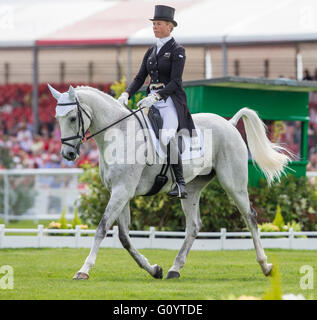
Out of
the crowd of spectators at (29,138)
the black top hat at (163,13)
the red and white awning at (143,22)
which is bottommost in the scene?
the crowd of spectators at (29,138)

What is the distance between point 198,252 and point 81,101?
15.0 ft

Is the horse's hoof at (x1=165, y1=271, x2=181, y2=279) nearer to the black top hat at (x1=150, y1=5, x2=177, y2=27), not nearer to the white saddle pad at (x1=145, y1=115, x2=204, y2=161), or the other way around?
the white saddle pad at (x1=145, y1=115, x2=204, y2=161)

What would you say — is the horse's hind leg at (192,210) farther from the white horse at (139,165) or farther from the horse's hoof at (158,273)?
the horse's hoof at (158,273)

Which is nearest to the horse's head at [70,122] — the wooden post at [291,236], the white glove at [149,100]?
the white glove at [149,100]

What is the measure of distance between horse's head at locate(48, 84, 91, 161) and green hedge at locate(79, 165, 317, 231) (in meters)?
5.08

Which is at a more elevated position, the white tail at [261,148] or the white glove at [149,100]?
the white glove at [149,100]

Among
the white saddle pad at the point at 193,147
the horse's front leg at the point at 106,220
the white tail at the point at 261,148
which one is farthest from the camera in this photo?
the white tail at the point at 261,148

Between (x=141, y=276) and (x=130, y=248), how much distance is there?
1.61 feet

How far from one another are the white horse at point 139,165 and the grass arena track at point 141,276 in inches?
13.1

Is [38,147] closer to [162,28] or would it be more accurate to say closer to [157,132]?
[162,28]

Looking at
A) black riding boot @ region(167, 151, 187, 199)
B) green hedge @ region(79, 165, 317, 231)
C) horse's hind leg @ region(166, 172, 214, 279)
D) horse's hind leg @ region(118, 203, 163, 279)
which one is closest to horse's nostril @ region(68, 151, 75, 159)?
horse's hind leg @ region(118, 203, 163, 279)

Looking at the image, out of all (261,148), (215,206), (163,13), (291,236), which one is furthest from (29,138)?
(163,13)

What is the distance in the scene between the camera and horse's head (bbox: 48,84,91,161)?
27.0 ft

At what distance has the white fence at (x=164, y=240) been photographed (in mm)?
12781
